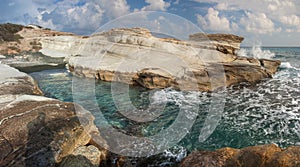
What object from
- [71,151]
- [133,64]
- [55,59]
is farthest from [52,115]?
[55,59]

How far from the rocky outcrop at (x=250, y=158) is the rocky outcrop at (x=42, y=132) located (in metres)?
2.83

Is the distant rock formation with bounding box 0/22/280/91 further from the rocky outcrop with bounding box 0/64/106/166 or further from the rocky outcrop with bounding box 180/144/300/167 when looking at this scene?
the rocky outcrop with bounding box 180/144/300/167

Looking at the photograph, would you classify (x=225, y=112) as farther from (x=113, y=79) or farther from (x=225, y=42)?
(x=225, y=42)

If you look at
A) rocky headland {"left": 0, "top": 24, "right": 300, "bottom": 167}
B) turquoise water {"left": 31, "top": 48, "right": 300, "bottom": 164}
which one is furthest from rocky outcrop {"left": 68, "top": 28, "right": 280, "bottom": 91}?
turquoise water {"left": 31, "top": 48, "right": 300, "bottom": 164}

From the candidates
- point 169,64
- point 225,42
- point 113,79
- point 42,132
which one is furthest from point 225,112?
point 225,42

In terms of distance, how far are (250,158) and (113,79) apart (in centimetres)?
1347

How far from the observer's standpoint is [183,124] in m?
9.26

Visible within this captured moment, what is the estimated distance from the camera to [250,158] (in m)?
4.31

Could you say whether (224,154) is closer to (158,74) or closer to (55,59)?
(158,74)

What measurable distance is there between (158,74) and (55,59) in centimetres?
2397

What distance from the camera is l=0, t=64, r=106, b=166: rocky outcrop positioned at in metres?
5.17

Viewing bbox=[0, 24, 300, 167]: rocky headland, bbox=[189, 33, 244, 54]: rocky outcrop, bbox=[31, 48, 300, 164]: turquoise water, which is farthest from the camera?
bbox=[189, 33, 244, 54]: rocky outcrop

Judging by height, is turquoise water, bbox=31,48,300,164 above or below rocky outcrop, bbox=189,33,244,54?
below

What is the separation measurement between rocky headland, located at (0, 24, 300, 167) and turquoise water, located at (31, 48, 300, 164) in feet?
4.34
